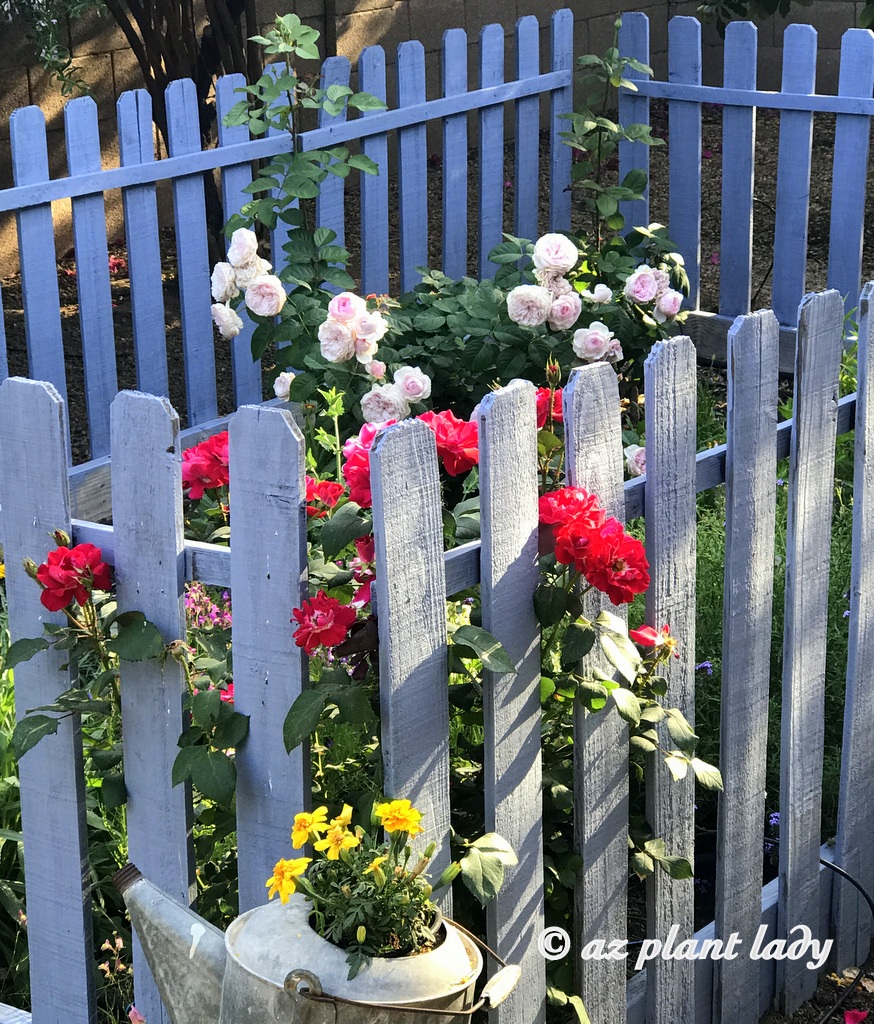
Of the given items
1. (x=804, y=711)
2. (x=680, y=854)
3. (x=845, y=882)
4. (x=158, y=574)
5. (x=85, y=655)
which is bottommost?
(x=845, y=882)

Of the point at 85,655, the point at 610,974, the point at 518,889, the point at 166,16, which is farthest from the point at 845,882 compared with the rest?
the point at 166,16

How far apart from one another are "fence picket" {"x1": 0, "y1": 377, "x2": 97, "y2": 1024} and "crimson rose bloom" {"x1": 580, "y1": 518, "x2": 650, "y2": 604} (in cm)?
69

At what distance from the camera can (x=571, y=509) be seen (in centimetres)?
174

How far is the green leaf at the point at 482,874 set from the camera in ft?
5.68

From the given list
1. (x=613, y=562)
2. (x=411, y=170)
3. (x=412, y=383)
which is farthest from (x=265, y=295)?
(x=613, y=562)

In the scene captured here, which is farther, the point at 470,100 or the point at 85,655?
the point at 470,100

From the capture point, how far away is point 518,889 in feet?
6.28

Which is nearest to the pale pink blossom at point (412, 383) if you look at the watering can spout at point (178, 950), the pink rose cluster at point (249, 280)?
the pink rose cluster at point (249, 280)

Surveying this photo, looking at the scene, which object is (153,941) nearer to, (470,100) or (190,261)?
(190,261)

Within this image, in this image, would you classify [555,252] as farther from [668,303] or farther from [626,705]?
[626,705]

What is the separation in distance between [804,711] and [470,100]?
11.0 feet

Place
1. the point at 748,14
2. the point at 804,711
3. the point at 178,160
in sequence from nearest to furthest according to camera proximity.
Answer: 1. the point at 804,711
2. the point at 178,160
3. the point at 748,14

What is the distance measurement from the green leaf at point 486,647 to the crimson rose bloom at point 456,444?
0.21 metres

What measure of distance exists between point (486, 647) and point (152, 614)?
43 cm
